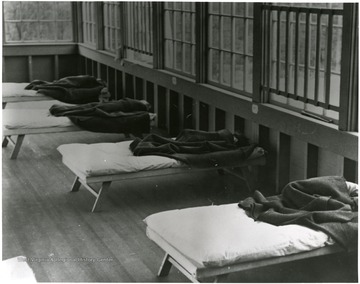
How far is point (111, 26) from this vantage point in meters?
8.49

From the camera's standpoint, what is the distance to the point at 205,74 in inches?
234

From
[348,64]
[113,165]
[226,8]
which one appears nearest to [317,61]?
[348,64]

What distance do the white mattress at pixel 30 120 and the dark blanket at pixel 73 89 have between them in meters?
1.17

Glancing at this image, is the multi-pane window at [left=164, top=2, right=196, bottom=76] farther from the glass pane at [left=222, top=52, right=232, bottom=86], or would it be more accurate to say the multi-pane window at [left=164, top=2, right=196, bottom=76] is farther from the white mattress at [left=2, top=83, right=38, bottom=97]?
the white mattress at [left=2, top=83, right=38, bottom=97]

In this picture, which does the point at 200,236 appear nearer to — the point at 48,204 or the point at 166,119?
the point at 48,204

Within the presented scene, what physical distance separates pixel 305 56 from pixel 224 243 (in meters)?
1.89

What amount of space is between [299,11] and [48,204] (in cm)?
226

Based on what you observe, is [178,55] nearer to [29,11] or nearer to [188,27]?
[188,27]

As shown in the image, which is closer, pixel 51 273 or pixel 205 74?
pixel 51 273

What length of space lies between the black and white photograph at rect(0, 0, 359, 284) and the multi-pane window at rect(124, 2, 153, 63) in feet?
0.07

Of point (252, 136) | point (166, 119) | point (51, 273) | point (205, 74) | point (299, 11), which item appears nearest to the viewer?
point (51, 273)

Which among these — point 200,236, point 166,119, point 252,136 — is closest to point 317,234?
point 200,236

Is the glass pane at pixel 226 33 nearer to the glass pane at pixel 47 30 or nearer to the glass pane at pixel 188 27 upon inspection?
the glass pane at pixel 188 27

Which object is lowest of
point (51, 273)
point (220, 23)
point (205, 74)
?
point (51, 273)
